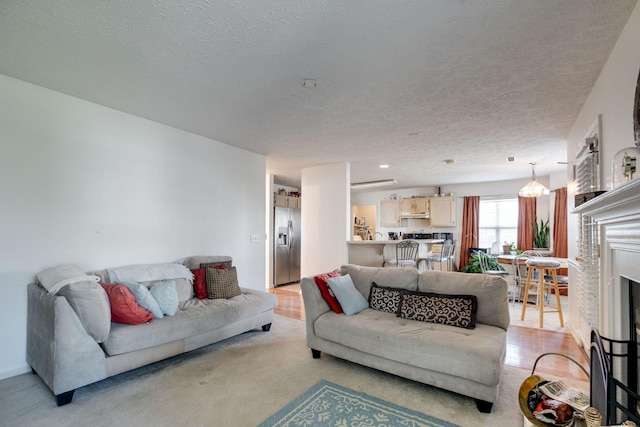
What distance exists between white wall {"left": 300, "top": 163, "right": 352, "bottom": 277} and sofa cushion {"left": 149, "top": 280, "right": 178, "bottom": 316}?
3.13 metres

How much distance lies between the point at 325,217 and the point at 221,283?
2598 millimetres

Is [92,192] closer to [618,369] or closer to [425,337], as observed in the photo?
[425,337]

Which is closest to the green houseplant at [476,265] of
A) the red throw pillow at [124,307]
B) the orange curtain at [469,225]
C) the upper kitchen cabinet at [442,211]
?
the orange curtain at [469,225]

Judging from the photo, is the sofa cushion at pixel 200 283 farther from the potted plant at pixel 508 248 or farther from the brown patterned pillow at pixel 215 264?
the potted plant at pixel 508 248

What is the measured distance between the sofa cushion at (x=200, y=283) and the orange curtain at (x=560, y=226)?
23.0ft

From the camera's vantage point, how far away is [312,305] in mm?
3055

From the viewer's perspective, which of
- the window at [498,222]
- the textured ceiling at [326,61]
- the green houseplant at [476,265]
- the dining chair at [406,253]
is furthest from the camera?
the window at [498,222]

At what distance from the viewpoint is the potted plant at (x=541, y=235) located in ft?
21.9

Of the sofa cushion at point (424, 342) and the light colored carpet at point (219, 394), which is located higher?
the sofa cushion at point (424, 342)

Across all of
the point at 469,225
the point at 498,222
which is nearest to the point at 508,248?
the point at 498,222

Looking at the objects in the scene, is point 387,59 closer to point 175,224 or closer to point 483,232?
point 175,224

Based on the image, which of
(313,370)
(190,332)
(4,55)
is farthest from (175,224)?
(313,370)

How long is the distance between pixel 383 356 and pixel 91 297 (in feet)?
7.67

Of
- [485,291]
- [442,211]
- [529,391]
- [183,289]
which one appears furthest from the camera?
[442,211]
